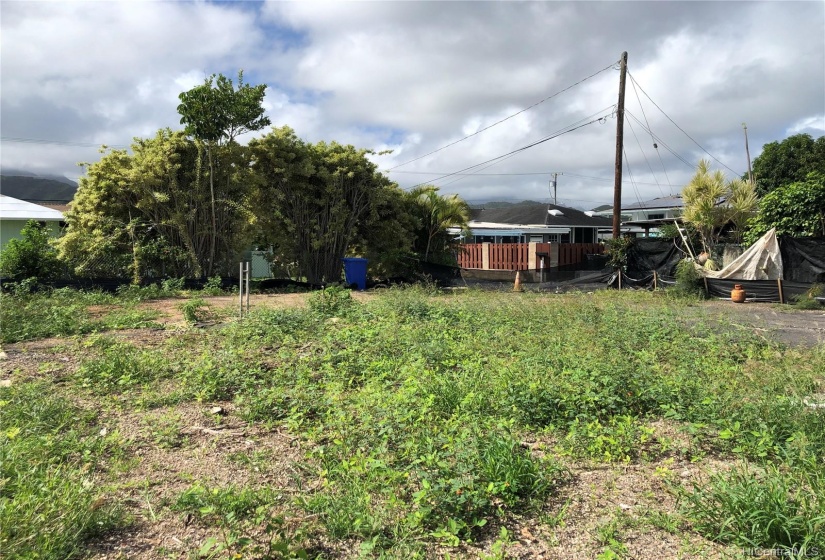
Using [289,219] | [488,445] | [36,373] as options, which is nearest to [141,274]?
[289,219]

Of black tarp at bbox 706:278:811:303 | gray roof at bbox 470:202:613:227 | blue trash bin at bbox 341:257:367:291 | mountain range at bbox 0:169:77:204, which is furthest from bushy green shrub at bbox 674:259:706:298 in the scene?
mountain range at bbox 0:169:77:204

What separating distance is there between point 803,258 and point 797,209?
4.77 feet

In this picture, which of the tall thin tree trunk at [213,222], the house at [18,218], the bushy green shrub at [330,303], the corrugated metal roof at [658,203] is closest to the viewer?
the bushy green shrub at [330,303]

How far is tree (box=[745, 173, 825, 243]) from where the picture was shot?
1329 centimetres

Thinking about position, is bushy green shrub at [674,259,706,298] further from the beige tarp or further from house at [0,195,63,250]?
house at [0,195,63,250]

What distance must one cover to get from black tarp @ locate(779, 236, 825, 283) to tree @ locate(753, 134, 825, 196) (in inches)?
584

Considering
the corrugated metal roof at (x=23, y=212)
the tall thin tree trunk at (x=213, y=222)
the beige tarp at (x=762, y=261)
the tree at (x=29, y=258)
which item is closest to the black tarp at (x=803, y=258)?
the beige tarp at (x=762, y=261)

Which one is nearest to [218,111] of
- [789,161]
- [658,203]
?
[789,161]

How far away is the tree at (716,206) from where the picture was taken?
15.5 metres

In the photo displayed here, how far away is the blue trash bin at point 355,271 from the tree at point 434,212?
4.17 metres

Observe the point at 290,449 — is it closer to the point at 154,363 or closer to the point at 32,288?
the point at 154,363

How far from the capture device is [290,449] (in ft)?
12.4

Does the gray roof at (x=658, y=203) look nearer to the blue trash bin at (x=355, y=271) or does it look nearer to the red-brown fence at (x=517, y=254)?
the red-brown fence at (x=517, y=254)

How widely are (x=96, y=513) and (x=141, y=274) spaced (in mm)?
12326
